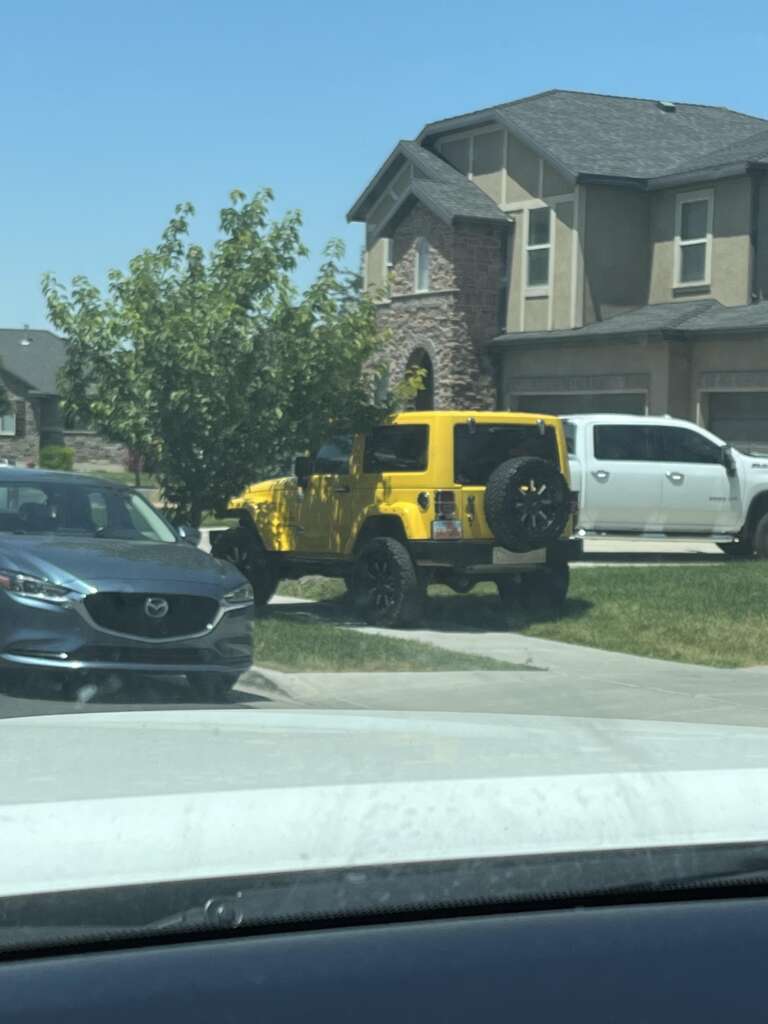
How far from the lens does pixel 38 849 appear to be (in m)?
1.76

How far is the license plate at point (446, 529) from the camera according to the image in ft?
48.0

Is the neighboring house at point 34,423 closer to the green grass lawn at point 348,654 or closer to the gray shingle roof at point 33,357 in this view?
the gray shingle roof at point 33,357

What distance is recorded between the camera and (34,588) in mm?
9906

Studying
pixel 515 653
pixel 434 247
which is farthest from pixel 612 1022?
pixel 434 247

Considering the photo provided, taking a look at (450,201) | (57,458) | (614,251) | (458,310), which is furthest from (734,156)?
(57,458)

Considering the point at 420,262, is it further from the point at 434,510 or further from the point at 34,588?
the point at 34,588

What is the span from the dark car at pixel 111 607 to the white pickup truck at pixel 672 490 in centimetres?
1099

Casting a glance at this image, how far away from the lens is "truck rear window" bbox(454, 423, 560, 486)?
1488 centimetres

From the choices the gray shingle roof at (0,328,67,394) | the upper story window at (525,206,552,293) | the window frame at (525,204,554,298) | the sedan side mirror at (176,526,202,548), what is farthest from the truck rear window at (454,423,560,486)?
the gray shingle roof at (0,328,67,394)

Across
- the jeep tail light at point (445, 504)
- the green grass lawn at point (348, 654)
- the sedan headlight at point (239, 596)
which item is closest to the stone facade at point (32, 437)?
the jeep tail light at point (445, 504)

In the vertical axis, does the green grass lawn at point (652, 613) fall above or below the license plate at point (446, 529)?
below

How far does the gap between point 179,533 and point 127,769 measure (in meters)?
9.71

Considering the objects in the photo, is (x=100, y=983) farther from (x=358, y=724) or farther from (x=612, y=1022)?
(x=358, y=724)

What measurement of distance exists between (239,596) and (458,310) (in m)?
21.7
